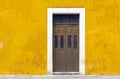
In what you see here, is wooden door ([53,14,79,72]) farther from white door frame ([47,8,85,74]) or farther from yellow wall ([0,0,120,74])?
yellow wall ([0,0,120,74])

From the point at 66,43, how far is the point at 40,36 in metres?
1.04

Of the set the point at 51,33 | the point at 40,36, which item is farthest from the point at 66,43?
the point at 40,36

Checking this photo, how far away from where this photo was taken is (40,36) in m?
16.2

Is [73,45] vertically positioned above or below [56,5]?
below

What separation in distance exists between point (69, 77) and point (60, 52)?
128 centimetres

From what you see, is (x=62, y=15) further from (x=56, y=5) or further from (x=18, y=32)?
(x=18, y=32)

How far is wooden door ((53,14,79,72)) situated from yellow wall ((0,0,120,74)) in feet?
1.53

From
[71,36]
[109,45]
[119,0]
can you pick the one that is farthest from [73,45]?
[119,0]

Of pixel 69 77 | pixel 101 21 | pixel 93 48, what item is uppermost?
pixel 101 21

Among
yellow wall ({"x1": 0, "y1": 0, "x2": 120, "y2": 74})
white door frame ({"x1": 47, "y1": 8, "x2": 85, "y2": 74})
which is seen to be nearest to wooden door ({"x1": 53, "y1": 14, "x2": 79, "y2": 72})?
white door frame ({"x1": 47, "y1": 8, "x2": 85, "y2": 74})

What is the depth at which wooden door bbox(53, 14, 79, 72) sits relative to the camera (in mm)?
16422

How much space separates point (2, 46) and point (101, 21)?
3698mm

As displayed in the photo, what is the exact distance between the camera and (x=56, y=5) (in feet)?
53.0

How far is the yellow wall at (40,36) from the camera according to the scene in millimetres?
16125
